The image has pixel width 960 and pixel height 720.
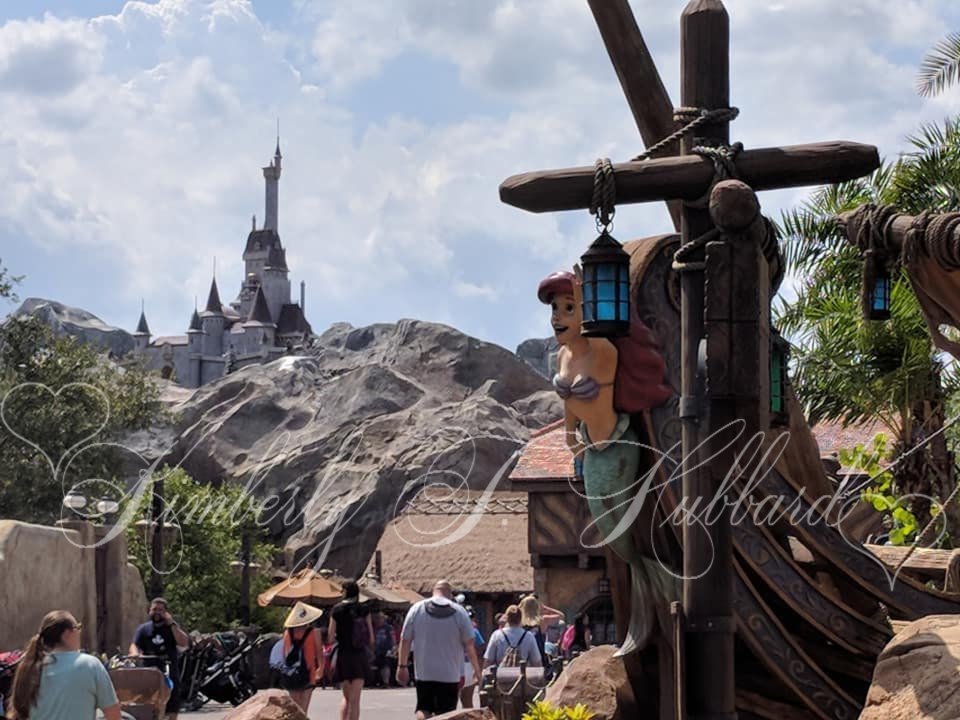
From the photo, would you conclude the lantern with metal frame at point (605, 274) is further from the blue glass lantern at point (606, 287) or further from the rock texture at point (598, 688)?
the rock texture at point (598, 688)

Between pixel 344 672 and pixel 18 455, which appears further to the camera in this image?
pixel 18 455

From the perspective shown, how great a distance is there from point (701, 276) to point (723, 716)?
2.13m

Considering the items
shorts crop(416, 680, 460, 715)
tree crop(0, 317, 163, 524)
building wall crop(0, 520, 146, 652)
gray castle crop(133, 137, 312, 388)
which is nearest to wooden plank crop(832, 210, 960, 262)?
shorts crop(416, 680, 460, 715)

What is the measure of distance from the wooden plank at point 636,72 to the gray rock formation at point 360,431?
132 ft

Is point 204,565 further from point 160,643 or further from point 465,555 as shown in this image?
point 160,643

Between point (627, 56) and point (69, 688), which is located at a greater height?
point (627, 56)

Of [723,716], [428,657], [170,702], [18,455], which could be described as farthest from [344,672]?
[18,455]

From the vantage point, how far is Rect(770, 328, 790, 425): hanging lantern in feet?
29.6

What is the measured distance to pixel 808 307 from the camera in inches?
715

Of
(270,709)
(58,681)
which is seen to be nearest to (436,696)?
(270,709)

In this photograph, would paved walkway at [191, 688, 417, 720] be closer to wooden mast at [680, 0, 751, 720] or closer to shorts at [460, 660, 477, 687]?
→ shorts at [460, 660, 477, 687]

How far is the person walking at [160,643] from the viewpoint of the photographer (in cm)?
1489

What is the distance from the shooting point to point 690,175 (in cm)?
846

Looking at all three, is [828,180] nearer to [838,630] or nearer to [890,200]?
[838,630]
